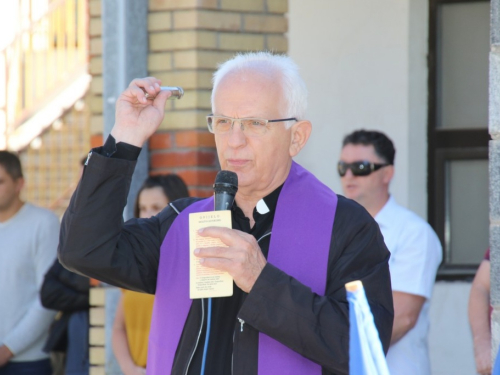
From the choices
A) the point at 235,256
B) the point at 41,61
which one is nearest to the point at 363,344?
the point at 235,256

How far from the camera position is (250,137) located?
297cm

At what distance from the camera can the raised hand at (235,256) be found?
2.53 metres

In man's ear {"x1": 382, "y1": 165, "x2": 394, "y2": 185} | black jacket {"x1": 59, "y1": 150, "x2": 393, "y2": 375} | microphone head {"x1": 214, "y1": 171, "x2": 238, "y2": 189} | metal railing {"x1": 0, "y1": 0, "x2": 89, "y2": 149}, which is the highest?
metal railing {"x1": 0, "y1": 0, "x2": 89, "y2": 149}

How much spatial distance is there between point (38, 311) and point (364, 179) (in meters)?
2.11

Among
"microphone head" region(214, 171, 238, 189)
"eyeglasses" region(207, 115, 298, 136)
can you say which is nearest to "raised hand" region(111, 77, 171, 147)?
"eyeglasses" region(207, 115, 298, 136)

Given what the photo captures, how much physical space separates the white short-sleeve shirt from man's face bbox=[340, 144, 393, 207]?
0.17 metres

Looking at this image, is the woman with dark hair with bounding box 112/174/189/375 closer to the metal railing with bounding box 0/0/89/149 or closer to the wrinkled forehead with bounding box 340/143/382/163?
the wrinkled forehead with bounding box 340/143/382/163

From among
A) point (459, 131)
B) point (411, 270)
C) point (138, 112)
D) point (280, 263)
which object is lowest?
point (411, 270)

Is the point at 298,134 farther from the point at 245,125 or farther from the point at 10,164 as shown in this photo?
the point at 10,164

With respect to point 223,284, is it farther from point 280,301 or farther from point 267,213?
point 267,213

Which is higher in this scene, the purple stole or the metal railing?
the metal railing

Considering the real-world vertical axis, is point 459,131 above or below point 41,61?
below

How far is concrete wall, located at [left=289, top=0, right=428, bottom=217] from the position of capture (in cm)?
576

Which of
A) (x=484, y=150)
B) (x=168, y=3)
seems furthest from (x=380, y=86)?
(x=168, y=3)
